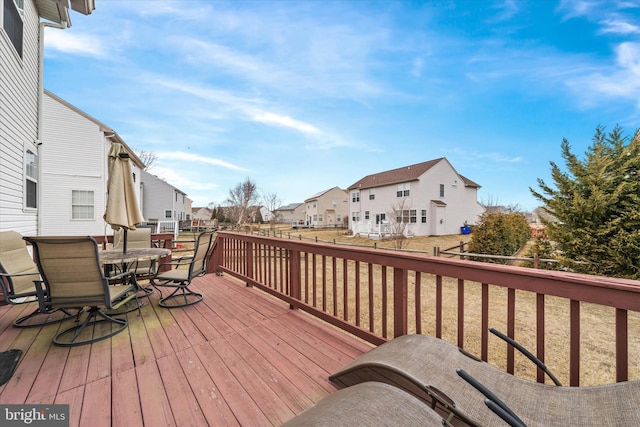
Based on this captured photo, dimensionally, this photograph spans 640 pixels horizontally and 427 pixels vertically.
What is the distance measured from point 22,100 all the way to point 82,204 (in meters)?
7.53

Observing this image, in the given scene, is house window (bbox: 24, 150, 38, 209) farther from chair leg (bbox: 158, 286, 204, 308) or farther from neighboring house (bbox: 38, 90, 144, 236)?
neighboring house (bbox: 38, 90, 144, 236)

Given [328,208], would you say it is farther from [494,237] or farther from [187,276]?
[187,276]

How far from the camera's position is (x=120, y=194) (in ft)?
11.6

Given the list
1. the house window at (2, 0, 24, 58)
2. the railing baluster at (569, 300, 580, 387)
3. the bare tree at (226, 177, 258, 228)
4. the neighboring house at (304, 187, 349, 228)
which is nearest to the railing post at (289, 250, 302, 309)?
the railing baluster at (569, 300, 580, 387)

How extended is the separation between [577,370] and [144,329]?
372 cm

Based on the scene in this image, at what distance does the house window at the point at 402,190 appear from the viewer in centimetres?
2244

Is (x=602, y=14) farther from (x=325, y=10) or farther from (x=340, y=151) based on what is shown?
(x=340, y=151)

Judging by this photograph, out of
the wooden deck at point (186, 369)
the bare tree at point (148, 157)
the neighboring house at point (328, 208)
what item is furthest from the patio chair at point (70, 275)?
the neighboring house at point (328, 208)

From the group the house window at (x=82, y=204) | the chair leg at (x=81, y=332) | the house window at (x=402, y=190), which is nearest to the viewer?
the chair leg at (x=81, y=332)

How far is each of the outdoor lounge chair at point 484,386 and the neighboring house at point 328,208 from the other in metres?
41.1

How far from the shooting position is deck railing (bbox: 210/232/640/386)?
1396 millimetres

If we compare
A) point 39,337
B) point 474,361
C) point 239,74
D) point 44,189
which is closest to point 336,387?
point 474,361

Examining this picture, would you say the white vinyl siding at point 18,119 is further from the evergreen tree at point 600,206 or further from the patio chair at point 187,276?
the evergreen tree at point 600,206

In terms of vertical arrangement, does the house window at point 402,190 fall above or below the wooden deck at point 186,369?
above
